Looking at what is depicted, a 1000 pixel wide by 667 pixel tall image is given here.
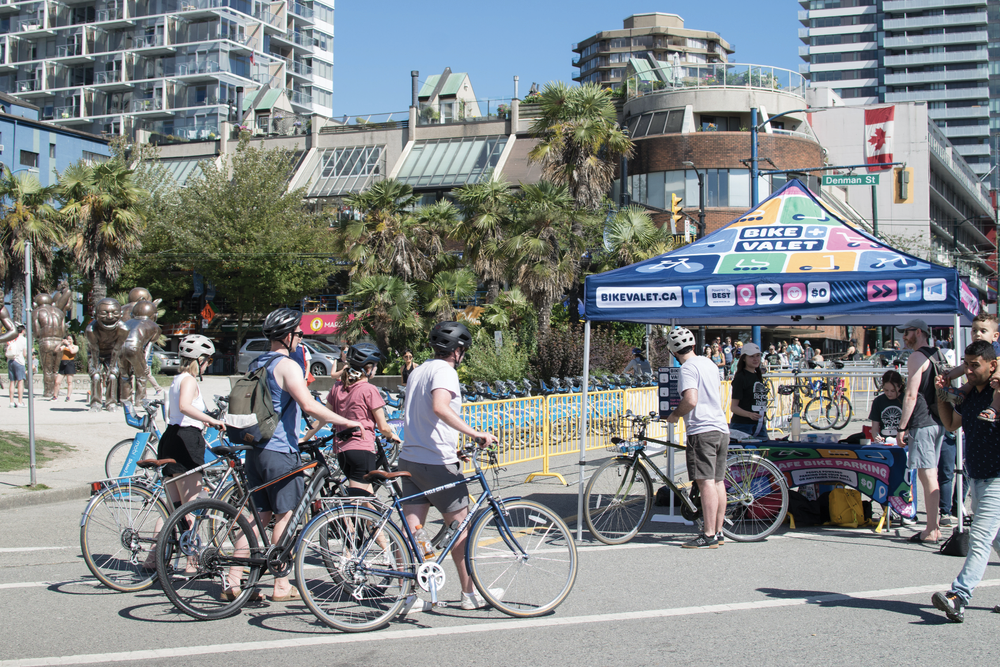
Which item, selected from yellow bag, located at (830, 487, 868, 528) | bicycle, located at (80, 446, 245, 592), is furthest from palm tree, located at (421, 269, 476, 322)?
bicycle, located at (80, 446, 245, 592)

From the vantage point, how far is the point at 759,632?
5.33 m

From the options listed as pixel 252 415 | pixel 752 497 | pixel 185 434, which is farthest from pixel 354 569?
pixel 752 497

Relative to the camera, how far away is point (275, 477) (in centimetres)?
566

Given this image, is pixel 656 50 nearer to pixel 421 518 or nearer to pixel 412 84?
pixel 412 84

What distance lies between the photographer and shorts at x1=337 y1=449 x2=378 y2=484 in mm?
6828

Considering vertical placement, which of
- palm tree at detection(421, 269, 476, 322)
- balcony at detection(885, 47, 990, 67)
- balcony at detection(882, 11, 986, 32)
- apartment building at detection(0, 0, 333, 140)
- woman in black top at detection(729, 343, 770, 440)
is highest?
balcony at detection(882, 11, 986, 32)

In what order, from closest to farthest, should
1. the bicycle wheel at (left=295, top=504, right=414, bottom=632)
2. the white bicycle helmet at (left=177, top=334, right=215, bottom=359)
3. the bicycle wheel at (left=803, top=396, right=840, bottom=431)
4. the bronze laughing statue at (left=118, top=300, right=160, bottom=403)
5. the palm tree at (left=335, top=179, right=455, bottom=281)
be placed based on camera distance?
the bicycle wheel at (left=295, top=504, right=414, bottom=632), the white bicycle helmet at (left=177, top=334, right=215, bottom=359), the bicycle wheel at (left=803, top=396, right=840, bottom=431), the bronze laughing statue at (left=118, top=300, right=160, bottom=403), the palm tree at (left=335, top=179, right=455, bottom=281)

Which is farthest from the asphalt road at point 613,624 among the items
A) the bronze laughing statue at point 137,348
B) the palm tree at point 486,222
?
the palm tree at point 486,222

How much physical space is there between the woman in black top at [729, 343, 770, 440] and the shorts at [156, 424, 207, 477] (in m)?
5.39

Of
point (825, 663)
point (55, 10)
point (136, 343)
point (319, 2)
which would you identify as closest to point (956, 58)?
point (319, 2)

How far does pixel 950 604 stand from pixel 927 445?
108 inches

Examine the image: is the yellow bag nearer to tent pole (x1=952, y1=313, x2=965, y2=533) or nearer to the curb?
tent pole (x1=952, y1=313, x2=965, y2=533)

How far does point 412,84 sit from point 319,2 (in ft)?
154

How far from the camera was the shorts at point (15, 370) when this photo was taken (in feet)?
63.0
